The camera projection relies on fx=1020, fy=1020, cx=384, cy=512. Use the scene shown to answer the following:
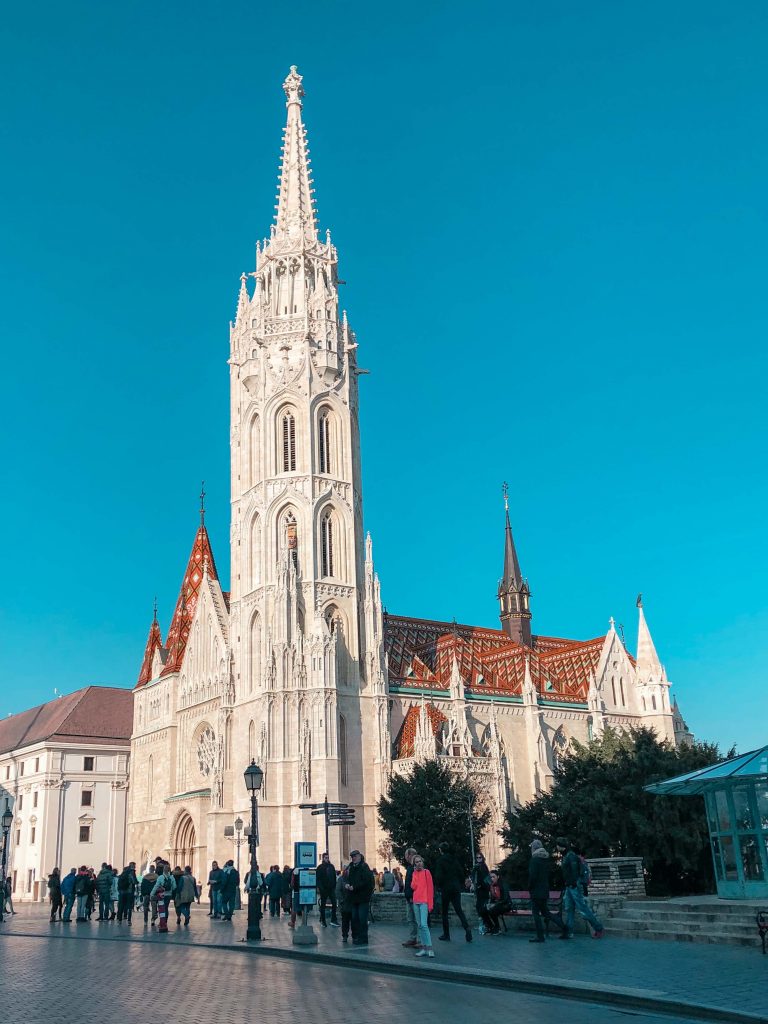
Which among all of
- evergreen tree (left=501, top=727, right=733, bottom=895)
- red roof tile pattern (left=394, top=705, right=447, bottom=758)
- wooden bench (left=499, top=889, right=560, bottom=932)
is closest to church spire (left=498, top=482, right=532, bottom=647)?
red roof tile pattern (left=394, top=705, right=447, bottom=758)

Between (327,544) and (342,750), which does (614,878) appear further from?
(327,544)

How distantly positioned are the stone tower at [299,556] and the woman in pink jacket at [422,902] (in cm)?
3002

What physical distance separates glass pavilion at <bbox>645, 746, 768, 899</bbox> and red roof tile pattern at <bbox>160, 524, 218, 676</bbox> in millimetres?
44414

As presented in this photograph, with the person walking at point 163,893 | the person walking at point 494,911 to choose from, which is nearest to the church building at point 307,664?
the person walking at point 163,893

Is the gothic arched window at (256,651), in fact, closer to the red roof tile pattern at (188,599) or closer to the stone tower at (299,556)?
the stone tower at (299,556)

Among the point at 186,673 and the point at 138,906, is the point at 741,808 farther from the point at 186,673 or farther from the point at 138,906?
the point at 186,673

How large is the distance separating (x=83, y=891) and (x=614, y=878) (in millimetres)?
16137

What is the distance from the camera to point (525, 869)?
28766 millimetres

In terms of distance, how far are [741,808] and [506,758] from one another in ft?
117

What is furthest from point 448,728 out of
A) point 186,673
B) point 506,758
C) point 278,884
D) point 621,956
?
point 621,956

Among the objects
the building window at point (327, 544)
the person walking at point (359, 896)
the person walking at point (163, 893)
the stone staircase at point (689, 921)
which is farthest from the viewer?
the building window at point (327, 544)

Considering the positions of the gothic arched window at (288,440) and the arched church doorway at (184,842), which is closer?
the arched church doorway at (184,842)

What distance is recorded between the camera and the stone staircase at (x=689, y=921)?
16375 mm

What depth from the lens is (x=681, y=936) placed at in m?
17.3
